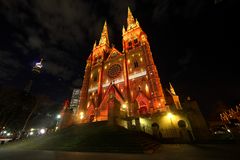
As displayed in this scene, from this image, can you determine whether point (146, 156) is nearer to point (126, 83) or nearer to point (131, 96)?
point (131, 96)

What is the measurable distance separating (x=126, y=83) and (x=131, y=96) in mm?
4063

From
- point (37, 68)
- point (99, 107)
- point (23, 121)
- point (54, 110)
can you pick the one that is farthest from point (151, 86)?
point (54, 110)

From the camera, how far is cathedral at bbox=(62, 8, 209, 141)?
19086mm

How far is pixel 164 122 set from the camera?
20750mm

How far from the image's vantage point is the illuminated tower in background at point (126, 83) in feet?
88.6

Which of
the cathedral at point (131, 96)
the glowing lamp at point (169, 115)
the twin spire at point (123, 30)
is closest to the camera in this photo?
the cathedral at point (131, 96)

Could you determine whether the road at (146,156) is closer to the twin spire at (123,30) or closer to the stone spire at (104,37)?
the twin spire at (123,30)

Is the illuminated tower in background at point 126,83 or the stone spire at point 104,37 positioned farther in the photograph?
the stone spire at point 104,37

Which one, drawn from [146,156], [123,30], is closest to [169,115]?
[146,156]

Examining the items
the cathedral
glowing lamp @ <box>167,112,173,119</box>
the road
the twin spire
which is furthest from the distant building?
the road

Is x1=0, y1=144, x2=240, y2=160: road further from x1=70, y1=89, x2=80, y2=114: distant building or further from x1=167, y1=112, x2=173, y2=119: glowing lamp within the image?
x1=70, y1=89, x2=80, y2=114: distant building

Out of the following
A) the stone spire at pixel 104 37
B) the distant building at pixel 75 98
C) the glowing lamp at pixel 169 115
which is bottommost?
the glowing lamp at pixel 169 115

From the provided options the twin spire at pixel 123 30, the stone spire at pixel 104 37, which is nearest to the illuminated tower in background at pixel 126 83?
the twin spire at pixel 123 30

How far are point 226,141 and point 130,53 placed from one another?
1216 inches
